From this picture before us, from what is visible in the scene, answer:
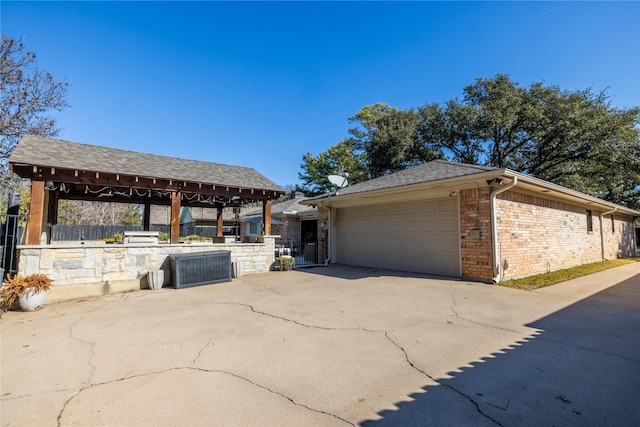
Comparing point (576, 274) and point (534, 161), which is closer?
point (576, 274)

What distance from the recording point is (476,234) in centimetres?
771

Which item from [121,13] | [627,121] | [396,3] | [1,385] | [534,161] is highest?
[396,3]

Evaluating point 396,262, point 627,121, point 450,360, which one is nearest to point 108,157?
point 396,262

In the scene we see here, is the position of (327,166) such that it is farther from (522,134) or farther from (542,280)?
(542,280)

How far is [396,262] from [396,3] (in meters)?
9.00

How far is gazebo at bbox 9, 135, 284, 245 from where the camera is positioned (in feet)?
23.8

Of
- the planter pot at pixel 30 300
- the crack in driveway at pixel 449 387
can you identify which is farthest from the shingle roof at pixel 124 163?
the crack in driveway at pixel 449 387

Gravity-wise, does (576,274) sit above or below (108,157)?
below

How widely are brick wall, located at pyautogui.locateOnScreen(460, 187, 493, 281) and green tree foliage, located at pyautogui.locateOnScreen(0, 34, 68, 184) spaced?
1841 centimetres

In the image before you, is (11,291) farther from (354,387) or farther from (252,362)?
(354,387)

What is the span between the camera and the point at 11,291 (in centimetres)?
560

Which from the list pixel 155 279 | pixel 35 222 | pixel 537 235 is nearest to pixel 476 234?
pixel 537 235

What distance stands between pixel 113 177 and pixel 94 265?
104 inches

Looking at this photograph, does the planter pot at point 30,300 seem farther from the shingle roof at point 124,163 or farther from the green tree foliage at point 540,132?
the green tree foliage at point 540,132
